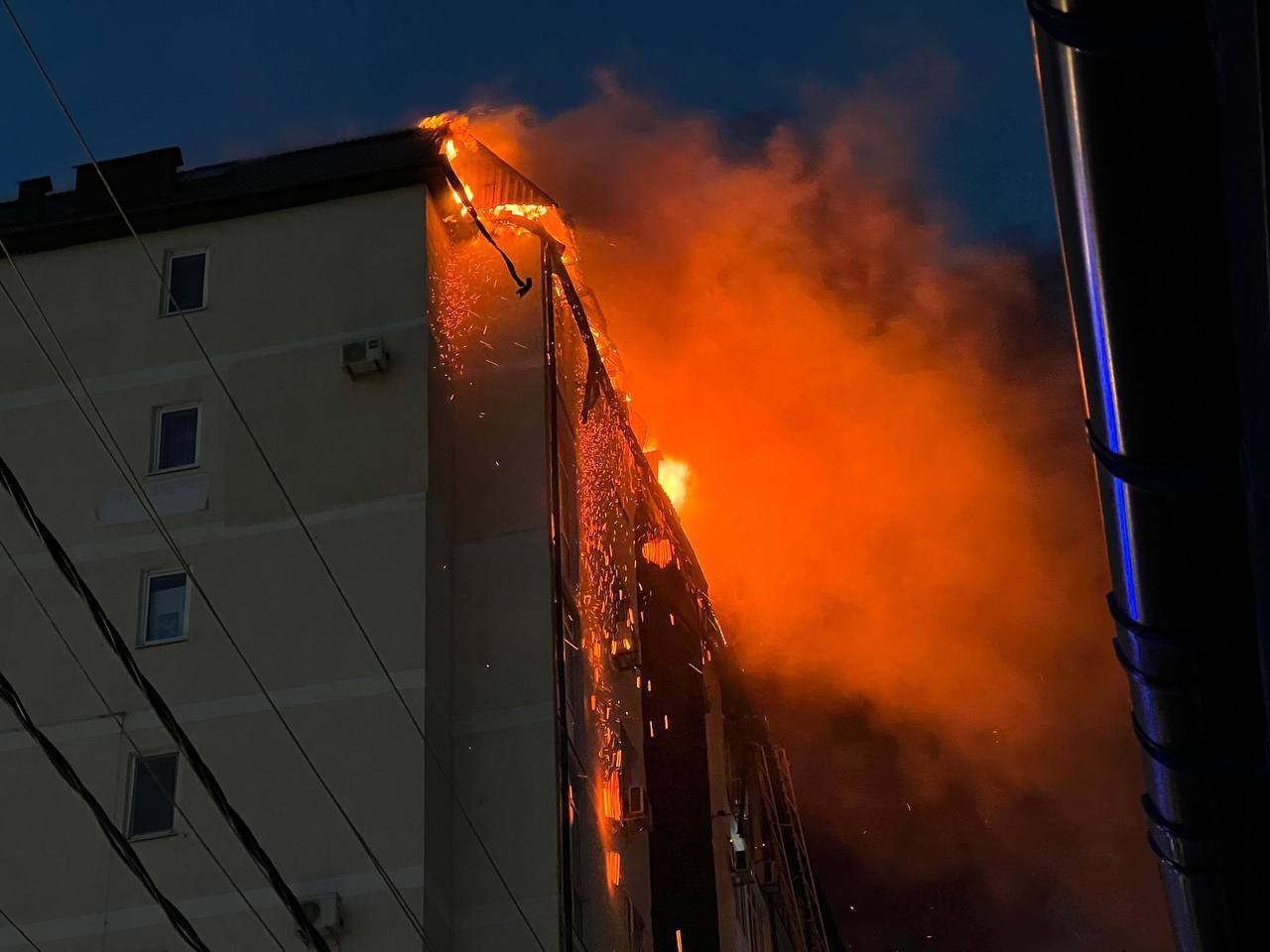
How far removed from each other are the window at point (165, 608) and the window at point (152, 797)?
4.97ft

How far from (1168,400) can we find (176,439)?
17.5m

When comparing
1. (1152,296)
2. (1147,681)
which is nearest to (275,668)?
(1147,681)

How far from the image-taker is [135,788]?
2216cm

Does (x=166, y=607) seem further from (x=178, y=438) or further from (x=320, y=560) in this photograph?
(x=178, y=438)

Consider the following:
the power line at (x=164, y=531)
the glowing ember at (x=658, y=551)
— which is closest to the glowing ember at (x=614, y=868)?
the power line at (x=164, y=531)

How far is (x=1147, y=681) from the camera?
11.3 m

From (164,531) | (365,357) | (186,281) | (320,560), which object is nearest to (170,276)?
(186,281)

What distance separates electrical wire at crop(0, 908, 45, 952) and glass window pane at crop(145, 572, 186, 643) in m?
3.51

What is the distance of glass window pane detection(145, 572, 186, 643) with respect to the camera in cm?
2303

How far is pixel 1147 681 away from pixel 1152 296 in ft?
12.2

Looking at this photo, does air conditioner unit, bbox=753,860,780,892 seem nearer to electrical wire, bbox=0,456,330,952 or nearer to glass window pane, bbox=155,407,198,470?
glass window pane, bbox=155,407,198,470

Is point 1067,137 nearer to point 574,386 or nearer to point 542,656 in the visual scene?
point 542,656

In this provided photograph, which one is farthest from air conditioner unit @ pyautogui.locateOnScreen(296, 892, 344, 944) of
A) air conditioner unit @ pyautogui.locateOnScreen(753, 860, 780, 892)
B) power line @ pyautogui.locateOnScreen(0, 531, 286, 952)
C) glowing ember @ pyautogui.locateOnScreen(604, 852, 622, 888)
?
air conditioner unit @ pyautogui.locateOnScreen(753, 860, 780, 892)

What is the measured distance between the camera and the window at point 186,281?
83.1 feet
